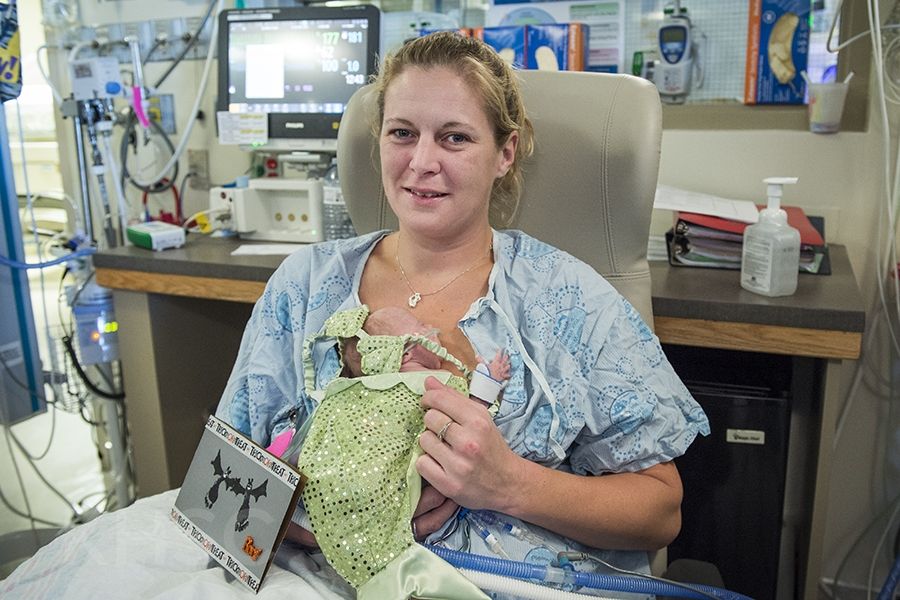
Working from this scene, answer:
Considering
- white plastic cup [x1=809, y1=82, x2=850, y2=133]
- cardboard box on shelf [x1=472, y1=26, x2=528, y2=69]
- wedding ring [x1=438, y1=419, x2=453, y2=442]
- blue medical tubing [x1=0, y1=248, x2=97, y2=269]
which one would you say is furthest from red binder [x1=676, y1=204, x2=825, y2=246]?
blue medical tubing [x1=0, y1=248, x2=97, y2=269]

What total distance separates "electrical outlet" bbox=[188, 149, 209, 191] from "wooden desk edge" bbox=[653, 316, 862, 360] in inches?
63.6

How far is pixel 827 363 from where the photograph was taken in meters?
1.48

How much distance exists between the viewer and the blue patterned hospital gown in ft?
3.88

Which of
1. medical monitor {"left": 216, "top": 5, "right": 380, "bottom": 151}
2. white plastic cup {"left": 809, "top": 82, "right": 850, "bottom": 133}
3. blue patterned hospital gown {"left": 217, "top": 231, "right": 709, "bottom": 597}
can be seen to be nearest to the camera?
blue patterned hospital gown {"left": 217, "top": 231, "right": 709, "bottom": 597}

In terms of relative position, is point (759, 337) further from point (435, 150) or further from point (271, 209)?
point (271, 209)

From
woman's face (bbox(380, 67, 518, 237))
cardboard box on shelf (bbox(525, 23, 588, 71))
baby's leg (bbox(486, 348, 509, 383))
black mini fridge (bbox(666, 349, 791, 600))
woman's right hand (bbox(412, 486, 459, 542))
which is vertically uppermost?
cardboard box on shelf (bbox(525, 23, 588, 71))

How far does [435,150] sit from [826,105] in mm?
1127

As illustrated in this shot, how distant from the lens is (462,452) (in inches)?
41.4

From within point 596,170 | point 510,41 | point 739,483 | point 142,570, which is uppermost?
point 510,41

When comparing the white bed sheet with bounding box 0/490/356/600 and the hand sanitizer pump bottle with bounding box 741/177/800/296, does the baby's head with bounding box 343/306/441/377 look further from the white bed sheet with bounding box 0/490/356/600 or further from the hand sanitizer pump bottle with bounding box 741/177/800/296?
the hand sanitizer pump bottle with bounding box 741/177/800/296

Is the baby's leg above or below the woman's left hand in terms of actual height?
above

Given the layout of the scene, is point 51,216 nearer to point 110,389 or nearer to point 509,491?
point 110,389

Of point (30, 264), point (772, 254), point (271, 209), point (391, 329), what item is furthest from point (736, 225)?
point (30, 264)

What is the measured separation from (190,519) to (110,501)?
1.60 m
